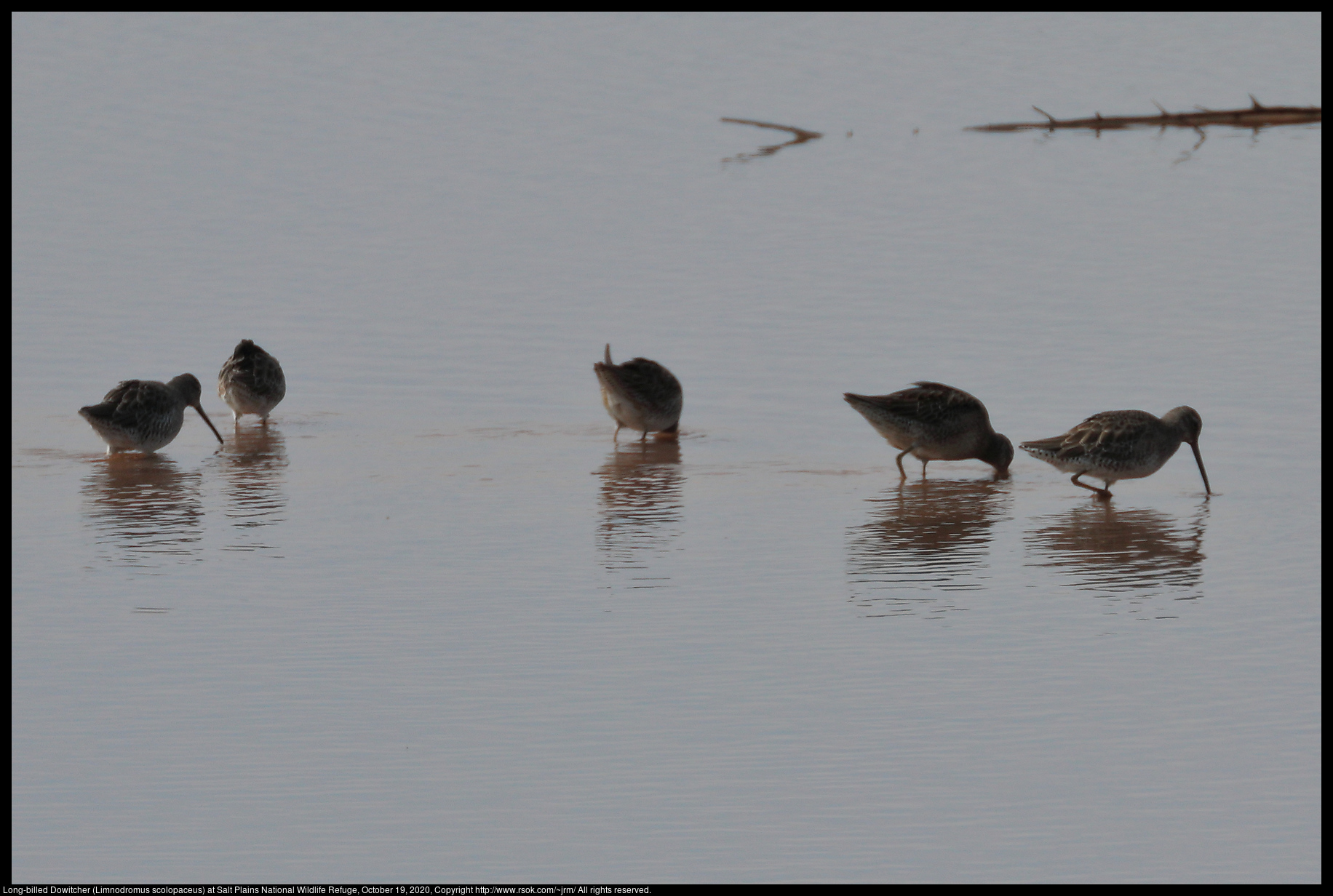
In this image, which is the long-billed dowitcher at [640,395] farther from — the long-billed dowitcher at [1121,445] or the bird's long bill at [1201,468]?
the bird's long bill at [1201,468]

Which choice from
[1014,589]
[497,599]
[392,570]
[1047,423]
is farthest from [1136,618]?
[1047,423]

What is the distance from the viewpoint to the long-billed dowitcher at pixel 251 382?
14117mm

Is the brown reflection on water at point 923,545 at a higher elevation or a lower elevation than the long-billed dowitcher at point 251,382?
lower

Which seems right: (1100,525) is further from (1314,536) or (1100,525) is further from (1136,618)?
(1136,618)

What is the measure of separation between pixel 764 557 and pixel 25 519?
14.9 feet

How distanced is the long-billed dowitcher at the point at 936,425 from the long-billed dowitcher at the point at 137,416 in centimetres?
492

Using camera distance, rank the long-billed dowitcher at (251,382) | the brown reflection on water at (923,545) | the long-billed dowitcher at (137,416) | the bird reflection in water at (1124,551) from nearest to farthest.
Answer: the brown reflection on water at (923,545)
the bird reflection in water at (1124,551)
the long-billed dowitcher at (137,416)
the long-billed dowitcher at (251,382)

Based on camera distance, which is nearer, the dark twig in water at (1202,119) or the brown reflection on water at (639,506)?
the brown reflection on water at (639,506)

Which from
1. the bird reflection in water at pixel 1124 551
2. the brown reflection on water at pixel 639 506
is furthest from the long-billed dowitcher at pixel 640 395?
the bird reflection in water at pixel 1124 551

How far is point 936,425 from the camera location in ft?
41.1

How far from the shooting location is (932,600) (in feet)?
30.1

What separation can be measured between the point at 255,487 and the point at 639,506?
2.62 m

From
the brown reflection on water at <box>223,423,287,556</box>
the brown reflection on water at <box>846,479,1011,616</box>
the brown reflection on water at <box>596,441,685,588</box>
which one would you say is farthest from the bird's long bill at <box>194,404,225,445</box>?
the brown reflection on water at <box>846,479,1011,616</box>

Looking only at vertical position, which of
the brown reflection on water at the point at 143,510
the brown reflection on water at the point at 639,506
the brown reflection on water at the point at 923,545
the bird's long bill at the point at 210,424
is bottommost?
the brown reflection on water at the point at 923,545
